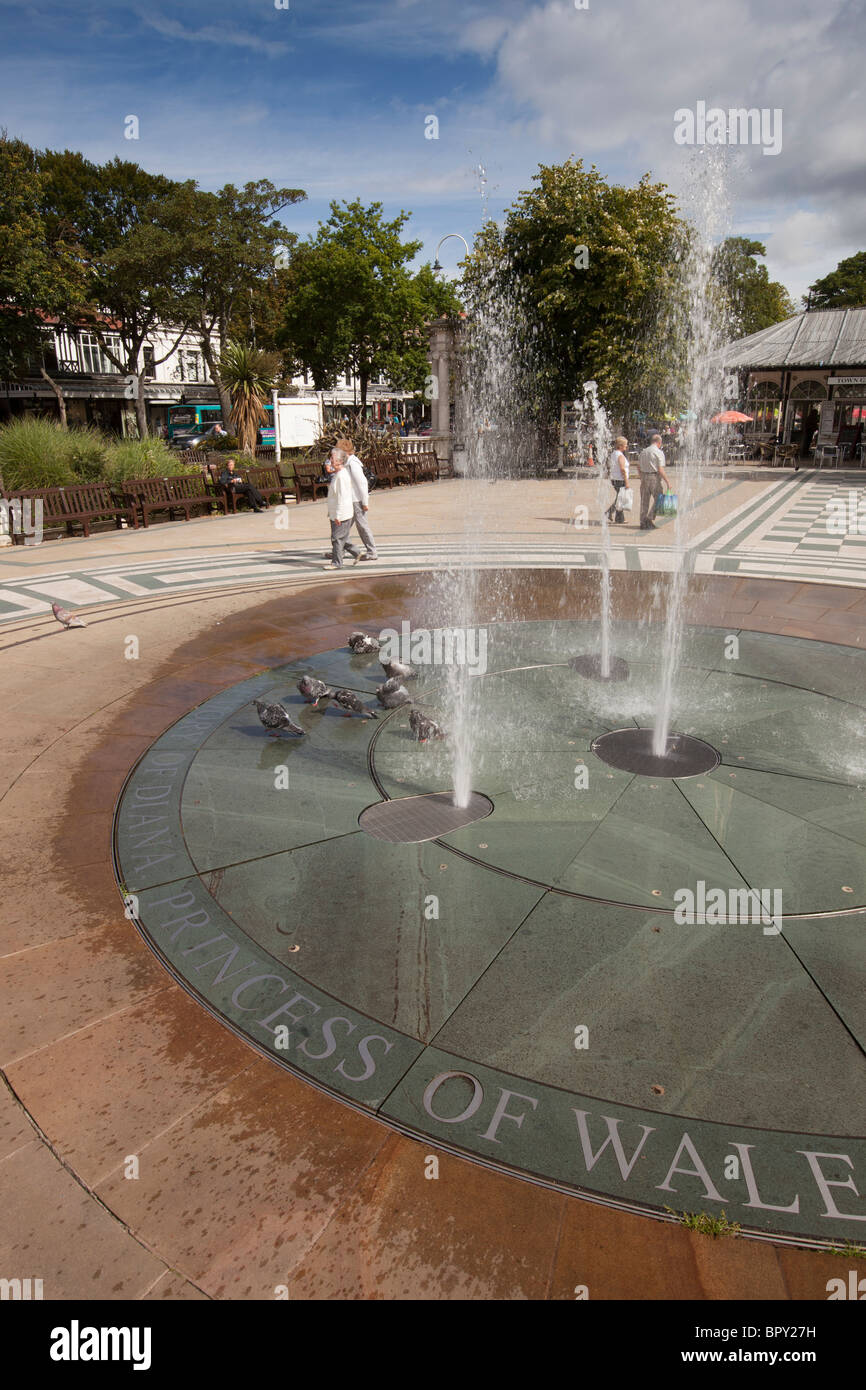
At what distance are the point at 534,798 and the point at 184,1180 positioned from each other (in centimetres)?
292

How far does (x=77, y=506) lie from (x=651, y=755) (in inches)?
519

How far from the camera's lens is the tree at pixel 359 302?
3816 cm

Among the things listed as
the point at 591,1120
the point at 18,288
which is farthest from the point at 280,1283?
the point at 18,288

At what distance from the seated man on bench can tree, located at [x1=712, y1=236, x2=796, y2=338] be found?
173ft

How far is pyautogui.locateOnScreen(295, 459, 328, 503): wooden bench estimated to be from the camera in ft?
69.8

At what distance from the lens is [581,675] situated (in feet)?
23.7

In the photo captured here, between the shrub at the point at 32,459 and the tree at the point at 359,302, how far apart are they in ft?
82.0

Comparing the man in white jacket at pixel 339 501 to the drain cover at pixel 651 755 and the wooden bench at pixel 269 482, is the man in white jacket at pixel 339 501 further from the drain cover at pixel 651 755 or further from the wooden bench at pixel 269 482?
the wooden bench at pixel 269 482

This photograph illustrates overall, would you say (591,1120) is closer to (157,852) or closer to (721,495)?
(157,852)

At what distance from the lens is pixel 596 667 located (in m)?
7.45

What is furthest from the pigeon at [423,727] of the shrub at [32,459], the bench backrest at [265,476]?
the bench backrest at [265,476]

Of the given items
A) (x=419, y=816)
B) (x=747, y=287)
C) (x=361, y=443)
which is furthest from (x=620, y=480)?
(x=747, y=287)

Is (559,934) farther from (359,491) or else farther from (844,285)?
(844,285)

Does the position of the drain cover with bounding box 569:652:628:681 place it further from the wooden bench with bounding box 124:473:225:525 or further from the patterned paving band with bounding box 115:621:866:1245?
the wooden bench with bounding box 124:473:225:525
